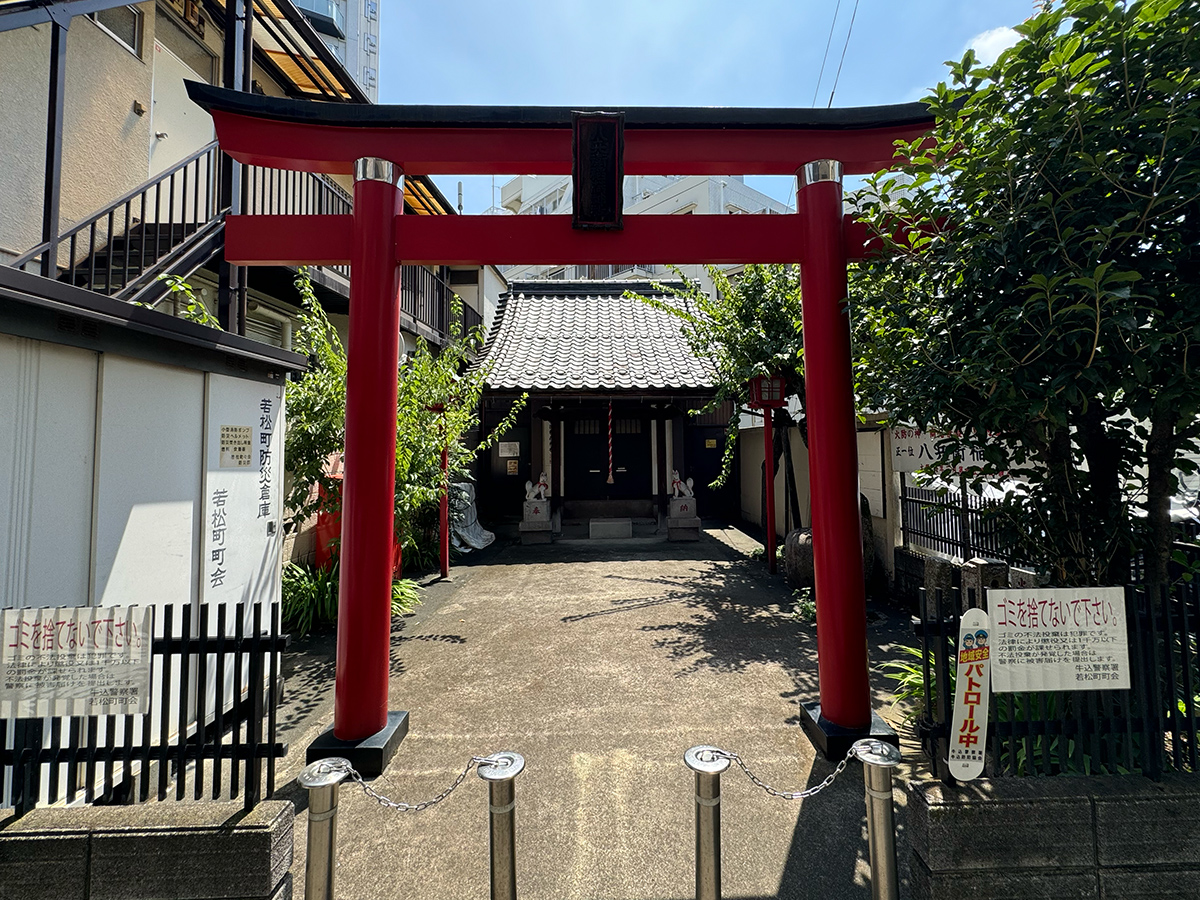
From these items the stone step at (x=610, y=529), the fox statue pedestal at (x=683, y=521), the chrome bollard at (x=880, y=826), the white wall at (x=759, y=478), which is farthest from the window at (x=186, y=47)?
the white wall at (x=759, y=478)

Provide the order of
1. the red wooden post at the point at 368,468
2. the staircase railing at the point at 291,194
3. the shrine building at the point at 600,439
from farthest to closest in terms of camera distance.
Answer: the shrine building at the point at 600,439 < the staircase railing at the point at 291,194 < the red wooden post at the point at 368,468

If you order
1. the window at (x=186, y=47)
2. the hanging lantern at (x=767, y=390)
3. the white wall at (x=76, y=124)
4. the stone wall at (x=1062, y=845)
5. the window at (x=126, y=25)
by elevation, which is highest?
the window at (x=186, y=47)

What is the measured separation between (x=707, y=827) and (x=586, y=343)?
12.5 m

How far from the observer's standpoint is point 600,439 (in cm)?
1359

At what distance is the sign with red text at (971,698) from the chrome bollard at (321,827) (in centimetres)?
255

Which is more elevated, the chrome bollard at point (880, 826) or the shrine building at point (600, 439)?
the shrine building at point (600, 439)

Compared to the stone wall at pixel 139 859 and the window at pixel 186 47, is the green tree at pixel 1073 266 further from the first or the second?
the window at pixel 186 47

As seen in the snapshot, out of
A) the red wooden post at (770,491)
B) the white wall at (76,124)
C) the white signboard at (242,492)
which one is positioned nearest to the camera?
the white signboard at (242,492)

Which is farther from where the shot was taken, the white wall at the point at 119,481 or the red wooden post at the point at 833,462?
the red wooden post at the point at 833,462

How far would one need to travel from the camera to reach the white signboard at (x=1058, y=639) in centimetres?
250

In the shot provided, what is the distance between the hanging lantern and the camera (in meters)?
7.87

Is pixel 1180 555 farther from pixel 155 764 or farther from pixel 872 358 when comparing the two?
pixel 155 764

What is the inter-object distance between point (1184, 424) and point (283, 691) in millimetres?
6418

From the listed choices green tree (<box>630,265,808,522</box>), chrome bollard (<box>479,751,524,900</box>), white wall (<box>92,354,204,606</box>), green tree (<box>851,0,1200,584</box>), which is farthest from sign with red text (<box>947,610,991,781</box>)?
green tree (<box>630,265,808,522</box>)
